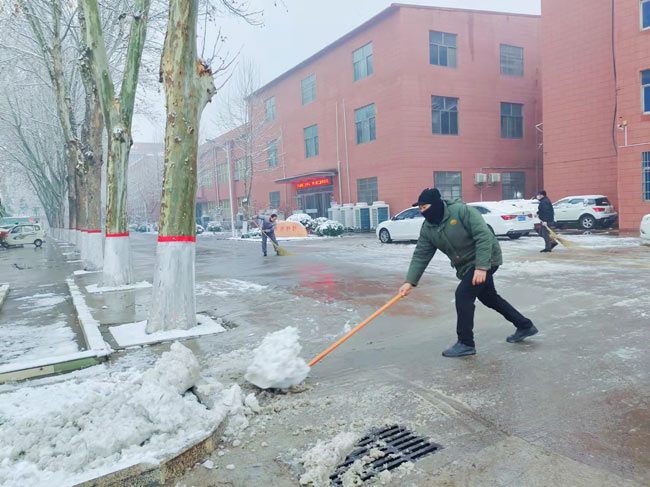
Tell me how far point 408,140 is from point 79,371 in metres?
24.1

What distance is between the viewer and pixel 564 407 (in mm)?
3811

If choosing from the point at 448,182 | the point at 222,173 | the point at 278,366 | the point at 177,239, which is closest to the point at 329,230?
the point at 448,182

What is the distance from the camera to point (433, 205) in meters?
5.00

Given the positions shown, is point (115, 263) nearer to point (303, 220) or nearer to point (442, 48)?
point (303, 220)

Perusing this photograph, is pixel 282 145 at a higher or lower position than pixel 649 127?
higher

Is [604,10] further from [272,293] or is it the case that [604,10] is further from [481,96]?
[272,293]

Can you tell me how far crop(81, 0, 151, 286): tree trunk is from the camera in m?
10.3

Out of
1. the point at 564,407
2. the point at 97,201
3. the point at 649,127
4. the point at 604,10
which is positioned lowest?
the point at 564,407

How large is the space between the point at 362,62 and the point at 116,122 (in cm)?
2228

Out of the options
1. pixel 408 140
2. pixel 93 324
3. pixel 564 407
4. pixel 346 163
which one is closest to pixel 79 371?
pixel 93 324

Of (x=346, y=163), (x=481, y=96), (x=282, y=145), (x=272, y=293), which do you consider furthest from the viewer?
(x=282, y=145)

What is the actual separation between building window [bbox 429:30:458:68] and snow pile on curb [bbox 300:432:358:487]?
2723 cm

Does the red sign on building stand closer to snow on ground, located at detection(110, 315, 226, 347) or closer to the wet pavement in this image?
the wet pavement

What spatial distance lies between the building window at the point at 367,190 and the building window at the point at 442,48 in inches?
289
